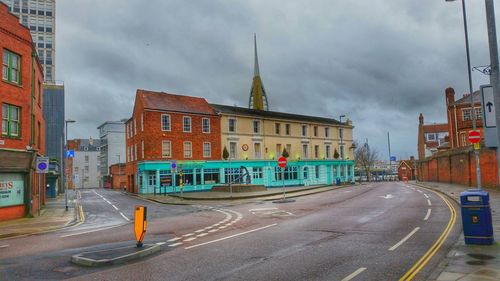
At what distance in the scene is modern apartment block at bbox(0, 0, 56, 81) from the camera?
3201 inches

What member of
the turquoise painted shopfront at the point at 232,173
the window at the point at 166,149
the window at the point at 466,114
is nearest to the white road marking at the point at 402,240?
the turquoise painted shopfront at the point at 232,173

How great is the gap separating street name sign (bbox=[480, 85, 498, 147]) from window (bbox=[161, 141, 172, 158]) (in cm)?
3824

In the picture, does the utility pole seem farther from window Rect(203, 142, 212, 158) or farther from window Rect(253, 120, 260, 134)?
window Rect(253, 120, 260, 134)

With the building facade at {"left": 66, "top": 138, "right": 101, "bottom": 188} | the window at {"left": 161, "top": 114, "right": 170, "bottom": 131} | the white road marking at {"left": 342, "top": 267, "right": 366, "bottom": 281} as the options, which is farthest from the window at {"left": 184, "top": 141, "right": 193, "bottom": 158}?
the building facade at {"left": 66, "top": 138, "right": 101, "bottom": 188}

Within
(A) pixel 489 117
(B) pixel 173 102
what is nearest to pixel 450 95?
A: (B) pixel 173 102

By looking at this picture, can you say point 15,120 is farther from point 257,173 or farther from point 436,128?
point 436,128

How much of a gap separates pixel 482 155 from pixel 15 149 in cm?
3262

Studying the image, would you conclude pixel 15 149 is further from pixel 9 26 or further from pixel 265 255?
pixel 265 255

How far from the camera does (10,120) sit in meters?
21.5

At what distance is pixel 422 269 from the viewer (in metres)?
7.86

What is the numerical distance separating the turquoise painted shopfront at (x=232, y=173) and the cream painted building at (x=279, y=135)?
119 cm

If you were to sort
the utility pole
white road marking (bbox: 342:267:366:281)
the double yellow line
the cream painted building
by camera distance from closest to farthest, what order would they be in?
white road marking (bbox: 342:267:366:281) < the double yellow line < the utility pole < the cream painted building

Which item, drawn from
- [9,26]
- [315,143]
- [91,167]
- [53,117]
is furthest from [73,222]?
[91,167]

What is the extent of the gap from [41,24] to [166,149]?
5769 centimetres
